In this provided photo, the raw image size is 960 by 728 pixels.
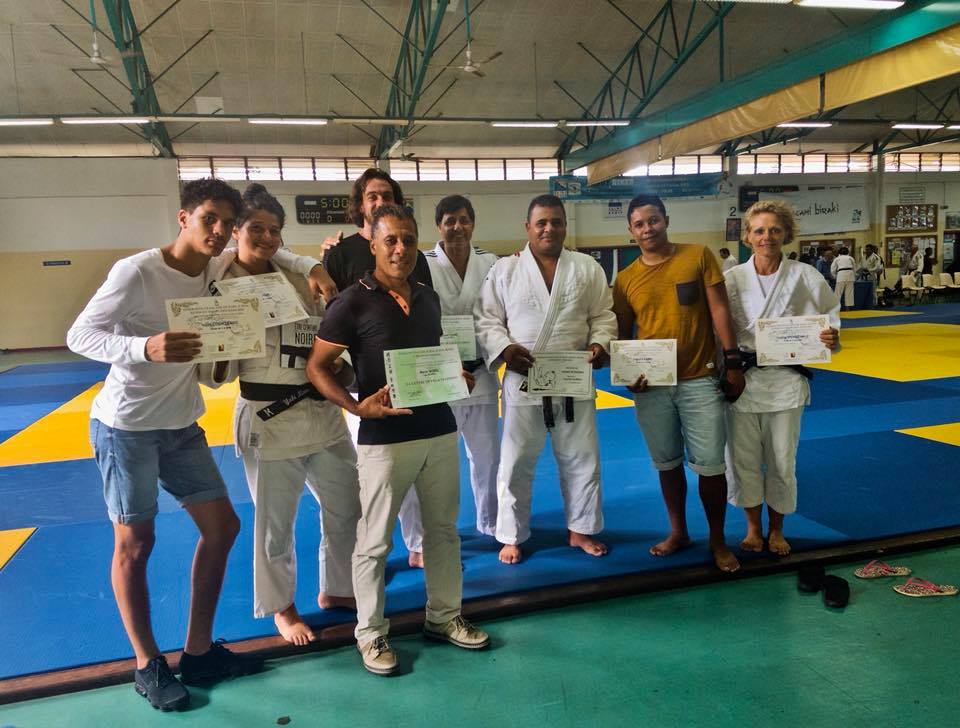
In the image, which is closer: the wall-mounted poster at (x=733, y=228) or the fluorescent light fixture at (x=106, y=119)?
the fluorescent light fixture at (x=106, y=119)

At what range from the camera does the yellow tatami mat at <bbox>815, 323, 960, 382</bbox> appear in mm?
7574

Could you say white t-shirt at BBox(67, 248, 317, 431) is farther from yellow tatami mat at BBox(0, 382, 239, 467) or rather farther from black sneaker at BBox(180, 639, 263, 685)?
yellow tatami mat at BBox(0, 382, 239, 467)

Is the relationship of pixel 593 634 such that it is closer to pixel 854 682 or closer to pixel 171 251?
pixel 854 682

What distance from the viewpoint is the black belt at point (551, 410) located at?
3.07 meters

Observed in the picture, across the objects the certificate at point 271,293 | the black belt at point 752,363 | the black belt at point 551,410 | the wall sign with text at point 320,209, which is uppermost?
the wall sign with text at point 320,209

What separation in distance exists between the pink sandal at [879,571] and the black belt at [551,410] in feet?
4.82

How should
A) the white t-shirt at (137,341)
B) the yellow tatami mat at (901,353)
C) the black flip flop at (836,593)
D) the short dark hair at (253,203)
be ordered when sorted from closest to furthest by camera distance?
the white t-shirt at (137,341)
the short dark hair at (253,203)
the black flip flop at (836,593)
the yellow tatami mat at (901,353)

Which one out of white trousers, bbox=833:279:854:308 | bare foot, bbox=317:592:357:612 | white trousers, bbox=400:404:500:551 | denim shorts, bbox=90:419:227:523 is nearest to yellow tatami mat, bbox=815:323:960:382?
white trousers, bbox=833:279:854:308

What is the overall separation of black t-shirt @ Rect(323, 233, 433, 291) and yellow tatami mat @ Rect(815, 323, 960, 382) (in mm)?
6800

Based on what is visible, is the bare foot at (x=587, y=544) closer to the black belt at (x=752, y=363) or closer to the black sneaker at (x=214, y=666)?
the black belt at (x=752, y=363)

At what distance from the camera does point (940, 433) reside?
16.1ft

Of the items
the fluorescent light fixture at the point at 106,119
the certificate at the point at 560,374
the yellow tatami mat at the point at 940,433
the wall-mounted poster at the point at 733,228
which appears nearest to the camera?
the certificate at the point at 560,374

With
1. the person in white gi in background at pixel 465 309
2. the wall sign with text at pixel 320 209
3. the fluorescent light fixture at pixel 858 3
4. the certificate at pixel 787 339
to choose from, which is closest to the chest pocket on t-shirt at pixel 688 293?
the certificate at pixel 787 339

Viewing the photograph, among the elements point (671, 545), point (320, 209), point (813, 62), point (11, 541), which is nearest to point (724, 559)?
point (671, 545)
